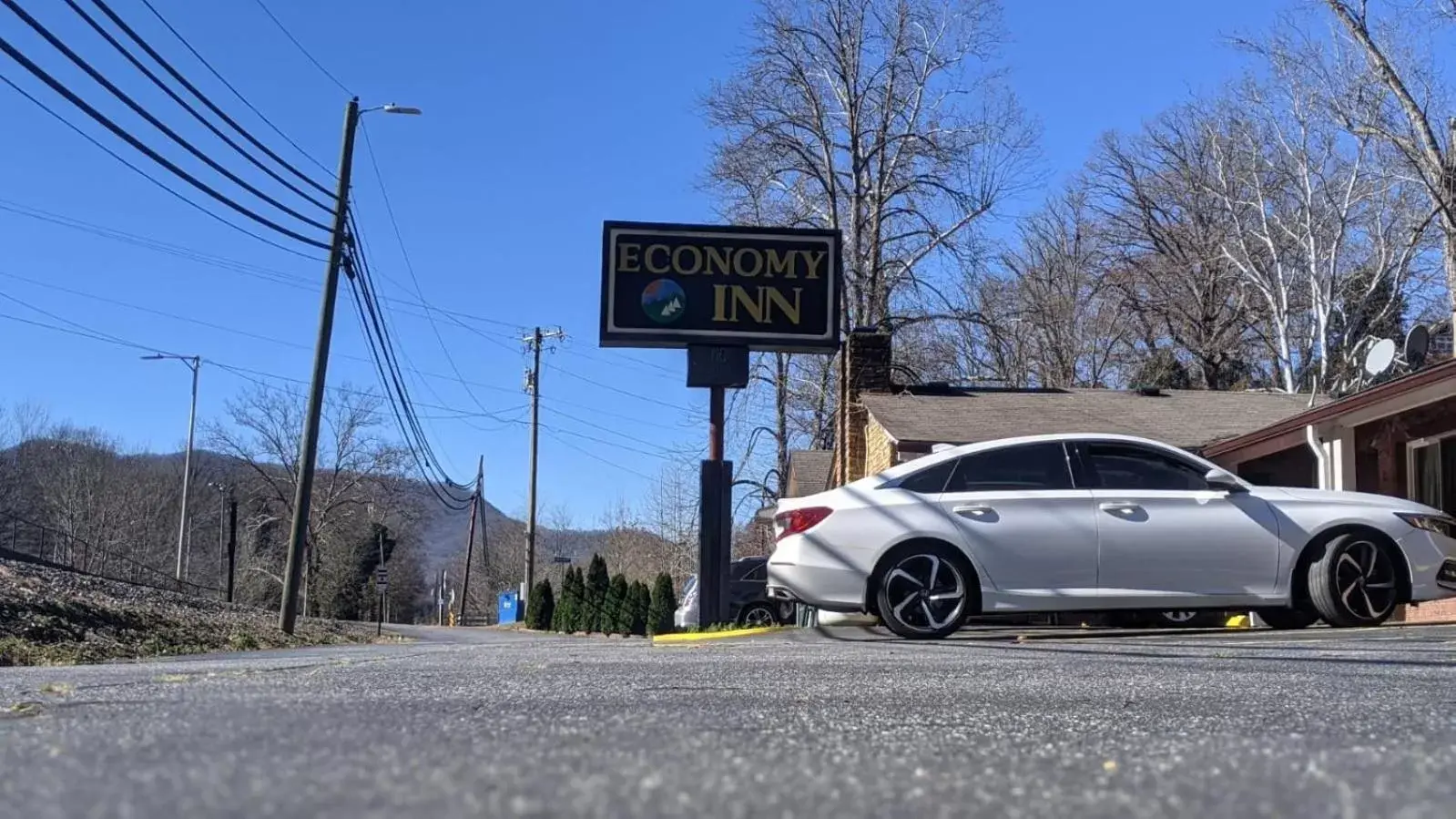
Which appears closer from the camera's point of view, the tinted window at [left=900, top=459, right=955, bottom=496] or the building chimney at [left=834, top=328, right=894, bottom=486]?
the tinted window at [left=900, top=459, right=955, bottom=496]

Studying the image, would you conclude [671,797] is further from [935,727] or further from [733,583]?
[733,583]

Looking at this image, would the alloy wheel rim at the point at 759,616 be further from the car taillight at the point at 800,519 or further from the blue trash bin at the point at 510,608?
the blue trash bin at the point at 510,608

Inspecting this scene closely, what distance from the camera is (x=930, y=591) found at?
8977mm

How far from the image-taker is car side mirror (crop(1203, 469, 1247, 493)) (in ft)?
29.7

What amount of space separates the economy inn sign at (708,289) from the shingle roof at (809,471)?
39.4 feet

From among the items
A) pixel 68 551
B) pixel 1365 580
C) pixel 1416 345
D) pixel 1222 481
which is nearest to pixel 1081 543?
pixel 1222 481

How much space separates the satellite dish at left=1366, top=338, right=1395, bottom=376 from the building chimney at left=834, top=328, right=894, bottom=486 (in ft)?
25.4

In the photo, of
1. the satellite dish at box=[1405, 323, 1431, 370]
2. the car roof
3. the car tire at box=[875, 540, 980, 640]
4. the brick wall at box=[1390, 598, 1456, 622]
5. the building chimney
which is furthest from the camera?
the building chimney

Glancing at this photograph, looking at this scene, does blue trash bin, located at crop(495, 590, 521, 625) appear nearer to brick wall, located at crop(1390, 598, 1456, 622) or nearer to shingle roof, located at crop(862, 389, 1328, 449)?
shingle roof, located at crop(862, 389, 1328, 449)

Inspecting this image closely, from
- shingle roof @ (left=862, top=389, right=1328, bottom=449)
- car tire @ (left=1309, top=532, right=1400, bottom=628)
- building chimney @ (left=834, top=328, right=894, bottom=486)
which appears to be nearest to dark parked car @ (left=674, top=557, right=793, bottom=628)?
building chimney @ (left=834, top=328, right=894, bottom=486)

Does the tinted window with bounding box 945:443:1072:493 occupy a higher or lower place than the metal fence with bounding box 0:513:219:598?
higher

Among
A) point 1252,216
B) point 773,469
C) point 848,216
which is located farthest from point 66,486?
point 1252,216

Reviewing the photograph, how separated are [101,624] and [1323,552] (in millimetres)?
12225

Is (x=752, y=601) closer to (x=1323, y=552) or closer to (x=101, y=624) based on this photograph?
(x=101, y=624)
